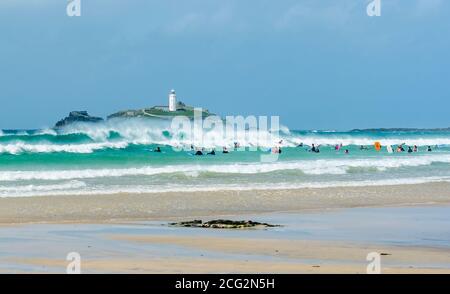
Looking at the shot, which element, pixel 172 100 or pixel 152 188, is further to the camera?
pixel 172 100

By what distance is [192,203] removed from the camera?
834 inches

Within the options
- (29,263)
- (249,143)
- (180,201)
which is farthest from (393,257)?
(249,143)

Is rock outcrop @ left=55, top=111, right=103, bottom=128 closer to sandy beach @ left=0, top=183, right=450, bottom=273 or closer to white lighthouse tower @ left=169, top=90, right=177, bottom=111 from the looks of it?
white lighthouse tower @ left=169, top=90, right=177, bottom=111

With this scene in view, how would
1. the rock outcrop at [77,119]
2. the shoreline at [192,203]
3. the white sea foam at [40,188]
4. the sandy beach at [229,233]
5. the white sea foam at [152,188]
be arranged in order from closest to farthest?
the sandy beach at [229,233] < the shoreline at [192,203] < the white sea foam at [152,188] < the white sea foam at [40,188] < the rock outcrop at [77,119]

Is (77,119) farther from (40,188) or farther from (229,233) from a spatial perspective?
(229,233)

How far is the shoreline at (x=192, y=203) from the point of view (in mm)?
18078

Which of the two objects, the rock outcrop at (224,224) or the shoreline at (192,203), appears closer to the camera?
the rock outcrop at (224,224)

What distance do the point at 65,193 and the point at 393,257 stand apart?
44.5ft

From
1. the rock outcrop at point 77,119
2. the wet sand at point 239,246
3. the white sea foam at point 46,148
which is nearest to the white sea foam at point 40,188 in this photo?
the wet sand at point 239,246

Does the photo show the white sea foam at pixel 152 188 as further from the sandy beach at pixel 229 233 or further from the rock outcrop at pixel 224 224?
the rock outcrop at pixel 224 224

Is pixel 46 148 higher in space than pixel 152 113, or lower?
lower

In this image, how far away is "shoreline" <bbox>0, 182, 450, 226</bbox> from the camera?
59.3 feet

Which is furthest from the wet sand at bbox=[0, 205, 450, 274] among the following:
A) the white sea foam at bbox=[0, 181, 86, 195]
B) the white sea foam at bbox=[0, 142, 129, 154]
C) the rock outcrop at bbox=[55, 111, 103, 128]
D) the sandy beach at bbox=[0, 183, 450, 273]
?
the rock outcrop at bbox=[55, 111, 103, 128]

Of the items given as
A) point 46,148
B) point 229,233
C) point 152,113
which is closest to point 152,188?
point 229,233
